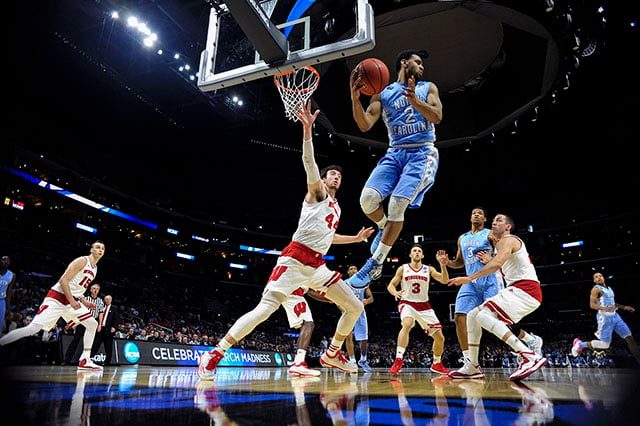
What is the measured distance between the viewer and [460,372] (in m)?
4.71

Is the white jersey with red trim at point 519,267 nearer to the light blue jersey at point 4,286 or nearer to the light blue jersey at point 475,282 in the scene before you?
the light blue jersey at point 475,282

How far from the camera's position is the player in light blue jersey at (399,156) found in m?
4.24

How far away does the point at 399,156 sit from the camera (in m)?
4.45

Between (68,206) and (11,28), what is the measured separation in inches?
393

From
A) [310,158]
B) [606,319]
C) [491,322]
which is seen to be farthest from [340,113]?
[491,322]

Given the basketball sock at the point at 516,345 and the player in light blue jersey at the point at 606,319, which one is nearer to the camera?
the basketball sock at the point at 516,345

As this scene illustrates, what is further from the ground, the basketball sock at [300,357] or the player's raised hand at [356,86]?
the player's raised hand at [356,86]

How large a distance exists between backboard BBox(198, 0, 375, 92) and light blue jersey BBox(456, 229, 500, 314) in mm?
2972

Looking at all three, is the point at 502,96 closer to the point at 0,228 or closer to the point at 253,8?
the point at 253,8

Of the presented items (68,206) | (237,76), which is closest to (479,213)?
(237,76)

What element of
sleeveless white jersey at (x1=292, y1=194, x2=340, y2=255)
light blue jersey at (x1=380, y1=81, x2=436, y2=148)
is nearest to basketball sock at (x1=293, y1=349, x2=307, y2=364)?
sleeveless white jersey at (x1=292, y1=194, x2=340, y2=255)

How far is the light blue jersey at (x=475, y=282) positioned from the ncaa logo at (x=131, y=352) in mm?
8891

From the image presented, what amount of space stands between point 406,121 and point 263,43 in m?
2.71

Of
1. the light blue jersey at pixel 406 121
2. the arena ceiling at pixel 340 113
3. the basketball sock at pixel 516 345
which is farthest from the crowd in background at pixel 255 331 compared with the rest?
the basketball sock at pixel 516 345
